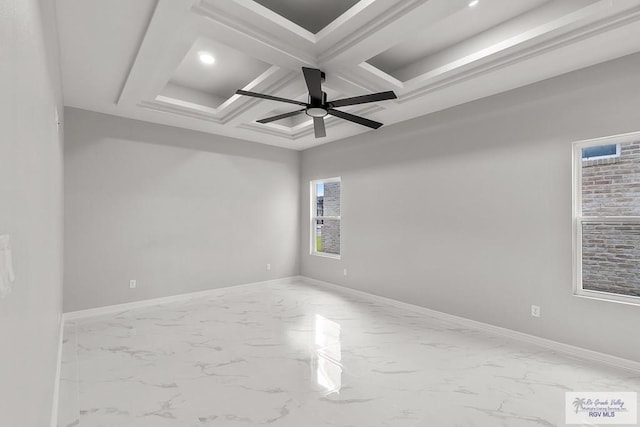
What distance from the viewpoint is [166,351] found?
300cm

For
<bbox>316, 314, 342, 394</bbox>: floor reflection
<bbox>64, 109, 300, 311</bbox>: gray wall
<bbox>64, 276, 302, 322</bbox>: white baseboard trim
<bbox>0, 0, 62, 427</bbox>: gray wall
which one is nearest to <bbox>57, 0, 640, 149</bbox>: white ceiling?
<bbox>64, 109, 300, 311</bbox>: gray wall

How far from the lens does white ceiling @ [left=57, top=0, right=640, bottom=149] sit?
2246 millimetres

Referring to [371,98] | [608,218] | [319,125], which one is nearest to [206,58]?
[319,125]

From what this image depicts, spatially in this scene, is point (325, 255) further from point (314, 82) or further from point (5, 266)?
point (5, 266)

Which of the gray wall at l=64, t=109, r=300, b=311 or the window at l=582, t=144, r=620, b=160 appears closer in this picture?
the window at l=582, t=144, r=620, b=160

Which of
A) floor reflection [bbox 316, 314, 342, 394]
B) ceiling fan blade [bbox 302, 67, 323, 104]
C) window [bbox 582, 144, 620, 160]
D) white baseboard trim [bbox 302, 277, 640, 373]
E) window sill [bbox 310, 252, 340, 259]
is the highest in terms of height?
ceiling fan blade [bbox 302, 67, 323, 104]

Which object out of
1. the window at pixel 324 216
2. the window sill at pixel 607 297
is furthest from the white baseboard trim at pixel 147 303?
the window sill at pixel 607 297

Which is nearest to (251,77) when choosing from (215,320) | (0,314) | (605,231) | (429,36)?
(429,36)

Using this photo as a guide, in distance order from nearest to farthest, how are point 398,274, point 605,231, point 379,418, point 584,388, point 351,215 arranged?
point 379,418 < point 584,388 < point 605,231 < point 398,274 < point 351,215

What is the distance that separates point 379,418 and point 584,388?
1730 mm

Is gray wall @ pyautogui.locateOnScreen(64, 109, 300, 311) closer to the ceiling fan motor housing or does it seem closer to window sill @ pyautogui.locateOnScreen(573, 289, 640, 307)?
the ceiling fan motor housing

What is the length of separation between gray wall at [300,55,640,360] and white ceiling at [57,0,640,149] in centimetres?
31

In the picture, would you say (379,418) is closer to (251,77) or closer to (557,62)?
(557,62)

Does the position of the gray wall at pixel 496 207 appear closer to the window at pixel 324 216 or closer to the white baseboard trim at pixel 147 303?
the window at pixel 324 216
